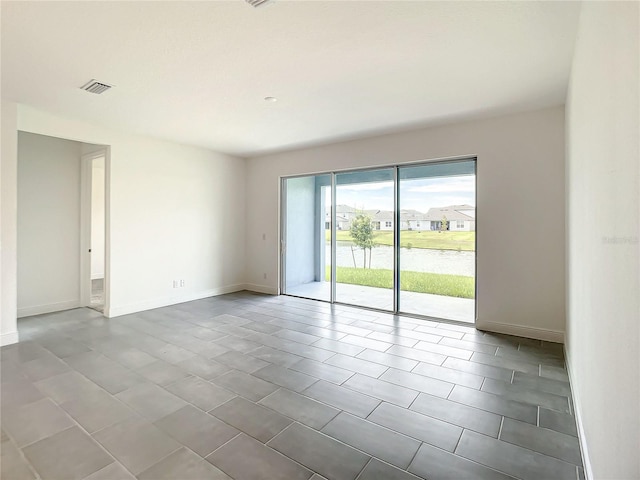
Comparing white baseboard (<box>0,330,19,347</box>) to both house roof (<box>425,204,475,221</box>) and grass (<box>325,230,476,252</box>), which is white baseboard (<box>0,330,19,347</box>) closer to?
grass (<box>325,230,476,252</box>)

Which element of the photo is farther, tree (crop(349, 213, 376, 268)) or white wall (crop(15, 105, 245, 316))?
tree (crop(349, 213, 376, 268))

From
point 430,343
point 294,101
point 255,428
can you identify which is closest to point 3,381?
point 255,428

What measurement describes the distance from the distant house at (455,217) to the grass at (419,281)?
715 mm

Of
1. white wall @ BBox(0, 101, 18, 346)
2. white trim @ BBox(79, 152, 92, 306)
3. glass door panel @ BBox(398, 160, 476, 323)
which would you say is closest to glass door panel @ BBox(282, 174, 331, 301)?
glass door panel @ BBox(398, 160, 476, 323)

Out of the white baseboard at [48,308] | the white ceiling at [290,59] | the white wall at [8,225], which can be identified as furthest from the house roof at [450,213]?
the white baseboard at [48,308]

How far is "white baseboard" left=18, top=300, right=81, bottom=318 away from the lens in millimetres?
4948

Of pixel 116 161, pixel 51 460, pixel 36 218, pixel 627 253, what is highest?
pixel 116 161

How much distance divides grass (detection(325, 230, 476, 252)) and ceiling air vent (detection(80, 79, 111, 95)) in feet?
13.2

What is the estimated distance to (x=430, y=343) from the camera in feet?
12.6

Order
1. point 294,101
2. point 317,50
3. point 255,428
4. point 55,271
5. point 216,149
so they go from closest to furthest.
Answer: point 255,428 → point 317,50 → point 294,101 → point 55,271 → point 216,149

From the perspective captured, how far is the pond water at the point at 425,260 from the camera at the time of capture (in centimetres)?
472

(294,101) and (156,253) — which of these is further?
(156,253)

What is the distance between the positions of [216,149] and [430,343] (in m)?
4.98

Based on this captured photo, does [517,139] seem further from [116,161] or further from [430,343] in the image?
[116,161]
